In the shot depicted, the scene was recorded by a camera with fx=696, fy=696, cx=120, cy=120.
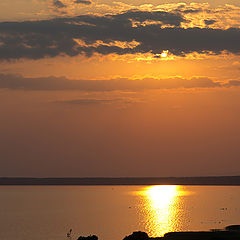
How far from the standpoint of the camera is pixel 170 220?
190875 millimetres

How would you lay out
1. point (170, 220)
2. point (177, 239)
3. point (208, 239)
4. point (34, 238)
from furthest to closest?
point (170, 220) < point (34, 238) < point (177, 239) < point (208, 239)

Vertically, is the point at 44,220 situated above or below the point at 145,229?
above

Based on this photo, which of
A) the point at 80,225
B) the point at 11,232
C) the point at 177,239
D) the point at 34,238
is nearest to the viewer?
the point at 177,239

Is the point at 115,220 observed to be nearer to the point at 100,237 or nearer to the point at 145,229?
the point at 145,229

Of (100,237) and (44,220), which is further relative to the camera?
(44,220)

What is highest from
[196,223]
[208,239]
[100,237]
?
[196,223]

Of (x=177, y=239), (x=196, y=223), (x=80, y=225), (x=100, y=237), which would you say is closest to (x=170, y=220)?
(x=196, y=223)

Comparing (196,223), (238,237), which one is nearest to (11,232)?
(196,223)

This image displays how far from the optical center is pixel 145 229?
163 meters

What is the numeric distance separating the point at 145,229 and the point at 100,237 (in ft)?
61.4

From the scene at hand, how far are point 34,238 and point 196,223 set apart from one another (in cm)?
4900

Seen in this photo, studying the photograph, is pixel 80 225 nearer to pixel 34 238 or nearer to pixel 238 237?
pixel 34 238

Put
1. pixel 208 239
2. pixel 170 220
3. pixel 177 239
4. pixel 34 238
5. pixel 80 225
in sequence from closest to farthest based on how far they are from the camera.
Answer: pixel 208 239
pixel 177 239
pixel 34 238
pixel 80 225
pixel 170 220

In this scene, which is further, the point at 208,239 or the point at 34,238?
the point at 34,238
